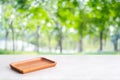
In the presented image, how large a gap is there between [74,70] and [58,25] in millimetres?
557

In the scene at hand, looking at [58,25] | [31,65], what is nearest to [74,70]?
[31,65]

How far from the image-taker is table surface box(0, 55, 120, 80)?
1.27 meters

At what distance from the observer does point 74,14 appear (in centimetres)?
186

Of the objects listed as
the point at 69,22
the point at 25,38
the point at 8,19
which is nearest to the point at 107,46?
the point at 69,22

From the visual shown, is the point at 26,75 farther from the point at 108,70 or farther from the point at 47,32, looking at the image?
the point at 47,32

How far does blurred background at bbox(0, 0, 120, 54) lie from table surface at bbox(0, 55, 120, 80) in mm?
194

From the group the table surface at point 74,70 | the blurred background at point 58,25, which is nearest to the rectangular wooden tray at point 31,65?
the table surface at point 74,70

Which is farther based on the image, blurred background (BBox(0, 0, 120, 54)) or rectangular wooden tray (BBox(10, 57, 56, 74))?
blurred background (BBox(0, 0, 120, 54))

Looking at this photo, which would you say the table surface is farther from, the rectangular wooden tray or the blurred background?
the blurred background

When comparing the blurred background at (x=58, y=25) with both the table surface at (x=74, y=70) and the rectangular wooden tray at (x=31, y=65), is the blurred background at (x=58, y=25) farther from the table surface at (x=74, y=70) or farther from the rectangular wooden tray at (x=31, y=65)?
the rectangular wooden tray at (x=31, y=65)

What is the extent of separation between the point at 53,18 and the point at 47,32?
11 centimetres

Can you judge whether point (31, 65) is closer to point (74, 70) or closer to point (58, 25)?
point (74, 70)

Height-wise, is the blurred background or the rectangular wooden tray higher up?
the blurred background

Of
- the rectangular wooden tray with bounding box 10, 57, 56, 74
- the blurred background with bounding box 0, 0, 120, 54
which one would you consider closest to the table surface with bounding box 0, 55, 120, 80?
the rectangular wooden tray with bounding box 10, 57, 56, 74
